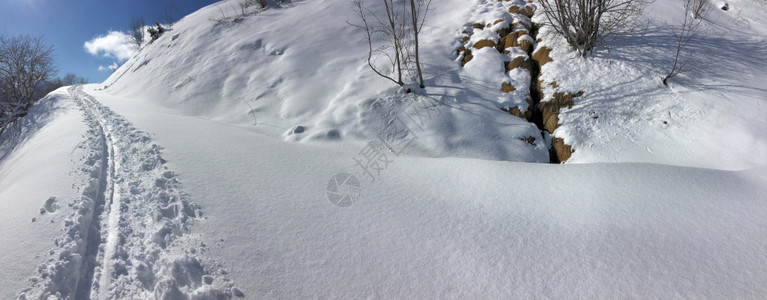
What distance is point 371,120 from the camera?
578cm

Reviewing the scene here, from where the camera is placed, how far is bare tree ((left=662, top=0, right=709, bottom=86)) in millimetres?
5225

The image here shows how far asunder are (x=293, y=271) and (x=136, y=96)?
34.4ft

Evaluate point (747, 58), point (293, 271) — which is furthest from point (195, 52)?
point (747, 58)

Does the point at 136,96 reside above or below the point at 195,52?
below

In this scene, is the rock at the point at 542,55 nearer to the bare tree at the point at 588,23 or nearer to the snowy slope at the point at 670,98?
the snowy slope at the point at 670,98

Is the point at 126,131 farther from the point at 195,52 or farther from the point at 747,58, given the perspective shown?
the point at 747,58

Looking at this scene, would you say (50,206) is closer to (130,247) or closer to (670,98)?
(130,247)

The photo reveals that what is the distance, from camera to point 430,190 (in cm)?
347

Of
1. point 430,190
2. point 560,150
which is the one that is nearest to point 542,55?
point 560,150

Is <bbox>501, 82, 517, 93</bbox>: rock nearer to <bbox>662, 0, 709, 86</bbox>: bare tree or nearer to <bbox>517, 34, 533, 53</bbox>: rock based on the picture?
<bbox>517, 34, 533, 53</bbox>: rock

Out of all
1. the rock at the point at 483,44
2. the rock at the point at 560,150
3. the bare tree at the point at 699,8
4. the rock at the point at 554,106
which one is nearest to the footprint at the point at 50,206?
the rock at the point at 560,150

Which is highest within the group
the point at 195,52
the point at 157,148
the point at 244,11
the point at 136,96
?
the point at 244,11

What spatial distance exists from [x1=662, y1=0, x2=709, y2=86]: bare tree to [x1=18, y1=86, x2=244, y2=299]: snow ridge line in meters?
7.14

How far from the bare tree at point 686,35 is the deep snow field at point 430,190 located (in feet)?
0.56
